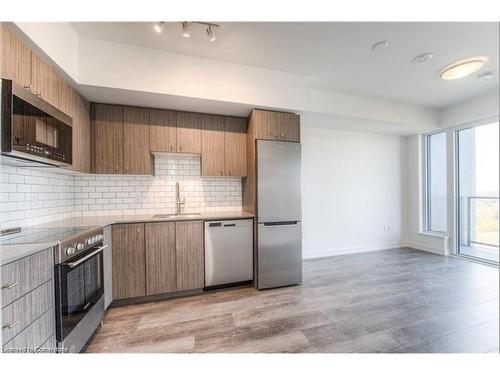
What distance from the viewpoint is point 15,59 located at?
154 cm

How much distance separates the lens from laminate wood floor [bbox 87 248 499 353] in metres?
1.81

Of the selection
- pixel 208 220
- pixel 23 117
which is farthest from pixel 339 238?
pixel 23 117

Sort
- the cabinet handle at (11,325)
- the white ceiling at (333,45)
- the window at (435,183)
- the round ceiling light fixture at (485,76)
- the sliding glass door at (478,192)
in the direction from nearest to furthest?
the cabinet handle at (11,325)
the white ceiling at (333,45)
the round ceiling light fixture at (485,76)
the sliding glass door at (478,192)
the window at (435,183)

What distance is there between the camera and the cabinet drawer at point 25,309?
1.06 meters

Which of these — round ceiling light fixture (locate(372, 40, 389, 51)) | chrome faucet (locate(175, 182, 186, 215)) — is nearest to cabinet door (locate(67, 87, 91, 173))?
chrome faucet (locate(175, 182, 186, 215))

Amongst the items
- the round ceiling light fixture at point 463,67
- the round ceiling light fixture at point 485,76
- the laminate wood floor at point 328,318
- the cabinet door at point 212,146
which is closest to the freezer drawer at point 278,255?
the laminate wood floor at point 328,318

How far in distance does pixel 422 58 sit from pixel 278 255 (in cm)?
294

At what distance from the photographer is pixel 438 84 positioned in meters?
3.27

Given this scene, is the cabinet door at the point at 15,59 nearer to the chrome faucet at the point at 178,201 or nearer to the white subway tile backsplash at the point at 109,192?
the white subway tile backsplash at the point at 109,192

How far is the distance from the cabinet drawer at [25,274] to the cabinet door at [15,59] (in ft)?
3.91

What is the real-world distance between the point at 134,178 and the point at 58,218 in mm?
920

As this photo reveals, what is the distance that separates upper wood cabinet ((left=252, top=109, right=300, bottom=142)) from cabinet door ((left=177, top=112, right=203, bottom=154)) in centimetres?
79

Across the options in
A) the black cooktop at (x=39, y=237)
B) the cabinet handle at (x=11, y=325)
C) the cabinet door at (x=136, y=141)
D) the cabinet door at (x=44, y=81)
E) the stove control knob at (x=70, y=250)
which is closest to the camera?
Result: the cabinet handle at (x=11, y=325)
